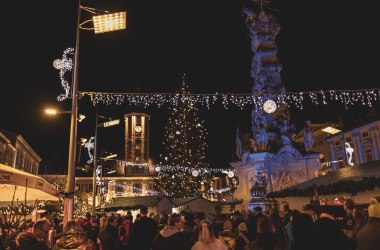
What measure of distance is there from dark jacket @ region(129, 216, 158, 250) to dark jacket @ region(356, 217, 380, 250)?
4.68 m

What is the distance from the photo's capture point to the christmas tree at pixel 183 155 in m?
49.8

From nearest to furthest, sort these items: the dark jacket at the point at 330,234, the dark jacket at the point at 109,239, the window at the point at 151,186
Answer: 1. the dark jacket at the point at 330,234
2. the dark jacket at the point at 109,239
3. the window at the point at 151,186

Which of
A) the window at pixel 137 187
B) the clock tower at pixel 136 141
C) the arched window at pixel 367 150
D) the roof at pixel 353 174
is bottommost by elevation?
A: the roof at pixel 353 174

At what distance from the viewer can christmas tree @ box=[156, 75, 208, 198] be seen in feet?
164

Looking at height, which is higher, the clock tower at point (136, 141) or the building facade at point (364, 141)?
the clock tower at point (136, 141)

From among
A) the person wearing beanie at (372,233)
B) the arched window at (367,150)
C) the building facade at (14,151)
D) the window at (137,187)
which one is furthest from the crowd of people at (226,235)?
the window at (137,187)

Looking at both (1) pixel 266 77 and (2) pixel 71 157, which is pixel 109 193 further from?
(2) pixel 71 157

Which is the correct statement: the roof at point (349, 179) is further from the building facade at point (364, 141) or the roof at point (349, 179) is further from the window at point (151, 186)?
the window at point (151, 186)

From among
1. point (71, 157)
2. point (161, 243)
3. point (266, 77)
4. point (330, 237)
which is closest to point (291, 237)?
point (330, 237)

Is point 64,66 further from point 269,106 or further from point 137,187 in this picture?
point 137,187

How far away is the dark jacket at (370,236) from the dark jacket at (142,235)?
4.68m

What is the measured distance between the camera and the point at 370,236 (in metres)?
5.34

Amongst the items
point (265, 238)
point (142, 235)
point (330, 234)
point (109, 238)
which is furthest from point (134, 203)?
point (330, 234)

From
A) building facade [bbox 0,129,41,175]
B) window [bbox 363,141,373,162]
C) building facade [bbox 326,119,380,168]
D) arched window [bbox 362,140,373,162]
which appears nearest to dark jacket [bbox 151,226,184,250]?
building facade [bbox 0,129,41,175]
